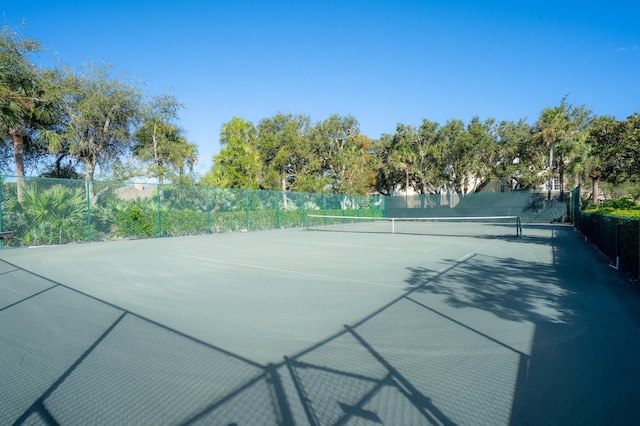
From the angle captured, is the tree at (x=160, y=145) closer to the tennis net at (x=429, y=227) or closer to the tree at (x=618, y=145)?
the tennis net at (x=429, y=227)

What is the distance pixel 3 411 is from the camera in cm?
262

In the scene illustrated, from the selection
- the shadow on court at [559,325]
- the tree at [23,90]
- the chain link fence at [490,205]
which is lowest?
the shadow on court at [559,325]

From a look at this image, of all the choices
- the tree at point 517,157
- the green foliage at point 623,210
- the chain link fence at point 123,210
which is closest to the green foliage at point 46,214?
the chain link fence at point 123,210

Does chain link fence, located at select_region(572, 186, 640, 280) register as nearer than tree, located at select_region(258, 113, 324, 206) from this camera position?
Yes

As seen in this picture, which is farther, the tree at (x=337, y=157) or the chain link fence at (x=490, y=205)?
the tree at (x=337, y=157)

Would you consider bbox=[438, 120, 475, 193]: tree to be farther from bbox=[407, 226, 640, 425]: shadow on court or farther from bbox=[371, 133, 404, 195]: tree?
bbox=[407, 226, 640, 425]: shadow on court

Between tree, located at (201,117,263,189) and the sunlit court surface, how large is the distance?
63.6ft

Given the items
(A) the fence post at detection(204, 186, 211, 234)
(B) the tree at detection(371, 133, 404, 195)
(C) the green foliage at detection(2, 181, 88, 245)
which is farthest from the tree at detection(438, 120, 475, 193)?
(C) the green foliage at detection(2, 181, 88, 245)

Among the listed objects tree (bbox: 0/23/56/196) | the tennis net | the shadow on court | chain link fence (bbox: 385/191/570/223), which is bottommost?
the tennis net

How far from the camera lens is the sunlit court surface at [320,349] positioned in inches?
104

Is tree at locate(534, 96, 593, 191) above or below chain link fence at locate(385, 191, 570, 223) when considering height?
above

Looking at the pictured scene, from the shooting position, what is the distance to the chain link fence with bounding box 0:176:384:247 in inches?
518

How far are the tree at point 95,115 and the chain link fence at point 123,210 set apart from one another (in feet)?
23.7

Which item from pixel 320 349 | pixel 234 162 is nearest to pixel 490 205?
pixel 234 162
